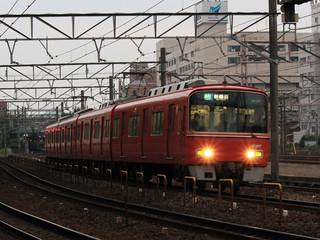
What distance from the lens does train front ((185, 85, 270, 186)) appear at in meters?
19.1

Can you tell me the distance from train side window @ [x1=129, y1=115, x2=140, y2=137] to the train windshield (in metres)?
5.33

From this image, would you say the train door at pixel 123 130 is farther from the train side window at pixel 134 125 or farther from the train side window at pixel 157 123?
the train side window at pixel 157 123

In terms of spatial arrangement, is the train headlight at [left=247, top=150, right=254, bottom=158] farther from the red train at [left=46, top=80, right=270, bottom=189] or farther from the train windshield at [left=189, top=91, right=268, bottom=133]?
the train windshield at [left=189, top=91, right=268, bottom=133]

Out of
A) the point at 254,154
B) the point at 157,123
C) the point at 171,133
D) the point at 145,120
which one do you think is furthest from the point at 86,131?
the point at 254,154

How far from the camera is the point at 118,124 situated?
26.9 m

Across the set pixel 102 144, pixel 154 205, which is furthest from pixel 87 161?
pixel 154 205

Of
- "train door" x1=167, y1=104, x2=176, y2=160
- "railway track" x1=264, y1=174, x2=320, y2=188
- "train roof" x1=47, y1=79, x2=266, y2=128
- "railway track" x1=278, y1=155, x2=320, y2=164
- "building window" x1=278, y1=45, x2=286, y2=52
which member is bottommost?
"railway track" x1=264, y1=174, x2=320, y2=188

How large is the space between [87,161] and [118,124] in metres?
9.03

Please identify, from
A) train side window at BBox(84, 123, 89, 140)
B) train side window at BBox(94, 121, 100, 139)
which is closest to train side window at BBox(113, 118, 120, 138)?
train side window at BBox(94, 121, 100, 139)

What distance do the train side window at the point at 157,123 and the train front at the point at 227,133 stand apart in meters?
2.57

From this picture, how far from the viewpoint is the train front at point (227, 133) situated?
19.1m

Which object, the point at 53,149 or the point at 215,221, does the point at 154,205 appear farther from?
the point at 53,149

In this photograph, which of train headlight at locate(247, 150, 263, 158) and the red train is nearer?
the red train

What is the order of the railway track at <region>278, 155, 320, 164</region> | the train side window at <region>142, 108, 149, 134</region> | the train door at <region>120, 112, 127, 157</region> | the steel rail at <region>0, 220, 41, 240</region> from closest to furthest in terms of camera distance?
1. the steel rail at <region>0, 220, 41, 240</region>
2. the train side window at <region>142, 108, 149, 134</region>
3. the train door at <region>120, 112, 127, 157</region>
4. the railway track at <region>278, 155, 320, 164</region>
